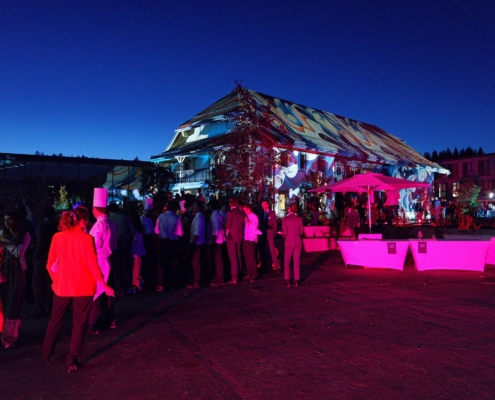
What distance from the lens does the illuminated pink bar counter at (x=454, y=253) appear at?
1234cm

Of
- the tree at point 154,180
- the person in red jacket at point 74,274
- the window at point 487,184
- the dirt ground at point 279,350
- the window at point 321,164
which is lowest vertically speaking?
the dirt ground at point 279,350

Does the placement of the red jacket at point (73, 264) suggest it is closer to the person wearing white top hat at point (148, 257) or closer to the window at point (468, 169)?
the person wearing white top hat at point (148, 257)

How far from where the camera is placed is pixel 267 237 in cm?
1351

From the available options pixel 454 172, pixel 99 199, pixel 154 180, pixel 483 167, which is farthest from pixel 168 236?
pixel 454 172

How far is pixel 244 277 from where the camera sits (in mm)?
12453

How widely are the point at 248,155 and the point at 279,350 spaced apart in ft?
41.9

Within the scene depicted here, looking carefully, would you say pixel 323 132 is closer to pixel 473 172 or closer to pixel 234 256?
pixel 234 256

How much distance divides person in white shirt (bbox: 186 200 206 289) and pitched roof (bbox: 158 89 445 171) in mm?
17362

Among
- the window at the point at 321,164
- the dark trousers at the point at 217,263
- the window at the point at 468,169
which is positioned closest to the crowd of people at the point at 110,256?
the dark trousers at the point at 217,263

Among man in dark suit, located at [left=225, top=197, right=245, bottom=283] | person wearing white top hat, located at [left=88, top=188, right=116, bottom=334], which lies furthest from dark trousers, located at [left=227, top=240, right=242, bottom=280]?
person wearing white top hat, located at [left=88, top=188, right=116, bottom=334]

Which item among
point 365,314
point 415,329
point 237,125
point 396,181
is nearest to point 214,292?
point 365,314

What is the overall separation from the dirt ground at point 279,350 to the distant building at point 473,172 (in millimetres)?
59209

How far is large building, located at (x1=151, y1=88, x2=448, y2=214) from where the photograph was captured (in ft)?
102

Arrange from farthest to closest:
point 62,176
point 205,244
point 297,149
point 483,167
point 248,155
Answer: point 483,167 → point 297,149 → point 62,176 → point 248,155 → point 205,244
